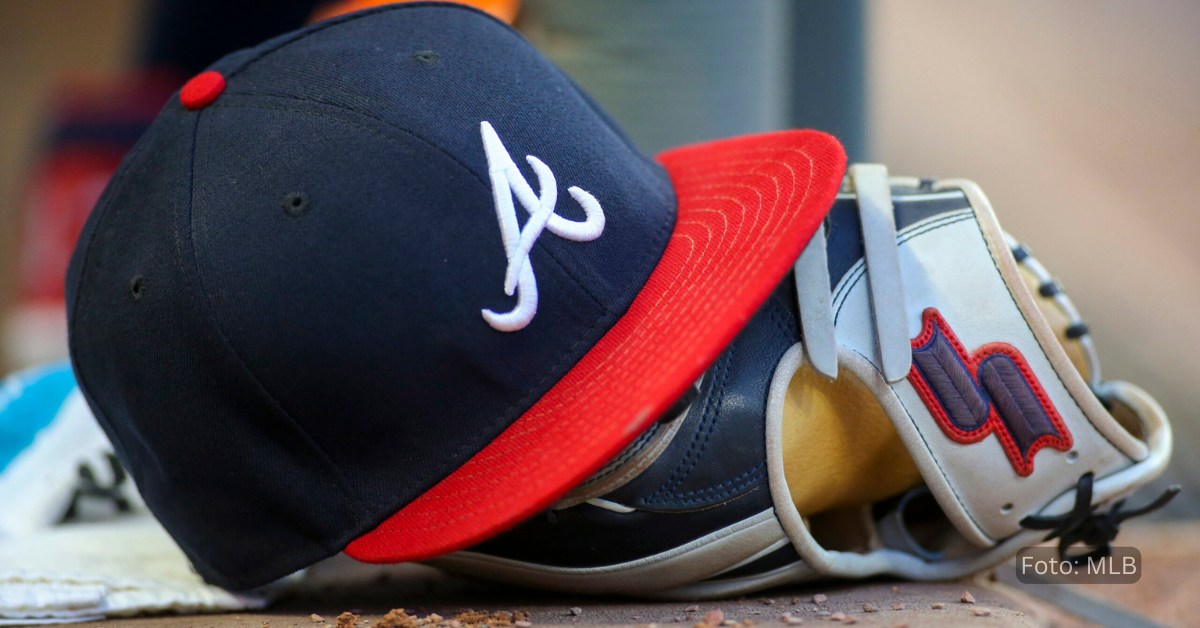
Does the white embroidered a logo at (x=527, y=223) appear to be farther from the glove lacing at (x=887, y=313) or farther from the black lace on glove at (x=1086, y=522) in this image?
the black lace on glove at (x=1086, y=522)

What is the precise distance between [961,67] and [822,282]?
3.53 meters

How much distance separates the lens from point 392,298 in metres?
0.72

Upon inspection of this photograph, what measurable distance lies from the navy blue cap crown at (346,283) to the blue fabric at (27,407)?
2.22 ft

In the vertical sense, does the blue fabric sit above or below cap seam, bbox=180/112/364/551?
below

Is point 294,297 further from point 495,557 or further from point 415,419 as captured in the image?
point 495,557

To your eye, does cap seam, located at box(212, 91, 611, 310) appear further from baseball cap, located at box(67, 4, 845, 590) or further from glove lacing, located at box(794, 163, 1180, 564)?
glove lacing, located at box(794, 163, 1180, 564)

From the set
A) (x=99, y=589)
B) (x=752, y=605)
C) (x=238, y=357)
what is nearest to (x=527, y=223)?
Result: (x=238, y=357)

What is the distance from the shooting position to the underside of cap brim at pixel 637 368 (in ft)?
2.20

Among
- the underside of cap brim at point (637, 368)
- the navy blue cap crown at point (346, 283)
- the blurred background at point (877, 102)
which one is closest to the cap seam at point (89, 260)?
the navy blue cap crown at point (346, 283)

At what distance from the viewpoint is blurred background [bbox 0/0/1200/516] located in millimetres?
1402

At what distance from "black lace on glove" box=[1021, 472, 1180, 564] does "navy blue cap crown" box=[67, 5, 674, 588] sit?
0.42 m

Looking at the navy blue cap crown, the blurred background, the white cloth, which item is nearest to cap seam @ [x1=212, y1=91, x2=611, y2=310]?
the navy blue cap crown

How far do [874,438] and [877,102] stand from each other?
3.25ft

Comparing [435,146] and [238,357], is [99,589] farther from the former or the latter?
[435,146]
